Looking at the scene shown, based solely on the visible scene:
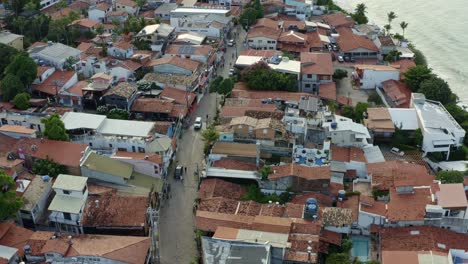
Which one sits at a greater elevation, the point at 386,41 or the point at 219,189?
the point at 386,41

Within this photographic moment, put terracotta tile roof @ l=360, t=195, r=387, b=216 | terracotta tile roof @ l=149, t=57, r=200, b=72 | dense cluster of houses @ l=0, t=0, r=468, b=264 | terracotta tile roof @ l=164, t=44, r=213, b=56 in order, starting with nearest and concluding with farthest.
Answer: dense cluster of houses @ l=0, t=0, r=468, b=264
terracotta tile roof @ l=360, t=195, r=387, b=216
terracotta tile roof @ l=149, t=57, r=200, b=72
terracotta tile roof @ l=164, t=44, r=213, b=56

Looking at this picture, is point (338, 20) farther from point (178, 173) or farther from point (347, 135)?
point (178, 173)

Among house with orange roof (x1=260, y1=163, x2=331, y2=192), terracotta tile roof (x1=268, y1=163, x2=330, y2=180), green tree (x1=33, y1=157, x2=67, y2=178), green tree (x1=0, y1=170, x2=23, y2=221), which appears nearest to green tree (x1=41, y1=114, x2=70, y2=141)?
green tree (x1=33, y1=157, x2=67, y2=178)

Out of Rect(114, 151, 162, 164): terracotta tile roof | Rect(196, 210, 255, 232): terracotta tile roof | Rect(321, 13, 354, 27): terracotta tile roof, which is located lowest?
Rect(196, 210, 255, 232): terracotta tile roof

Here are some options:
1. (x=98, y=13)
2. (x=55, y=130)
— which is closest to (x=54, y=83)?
(x=55, y=130)

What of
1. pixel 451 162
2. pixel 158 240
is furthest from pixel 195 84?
pixel 451 162

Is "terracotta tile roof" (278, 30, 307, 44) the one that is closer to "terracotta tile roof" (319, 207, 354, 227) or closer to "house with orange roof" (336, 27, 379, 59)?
"house with orange roof" (336, 27, 379, 59)

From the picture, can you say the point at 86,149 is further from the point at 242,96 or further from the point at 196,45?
the point at 196,45
